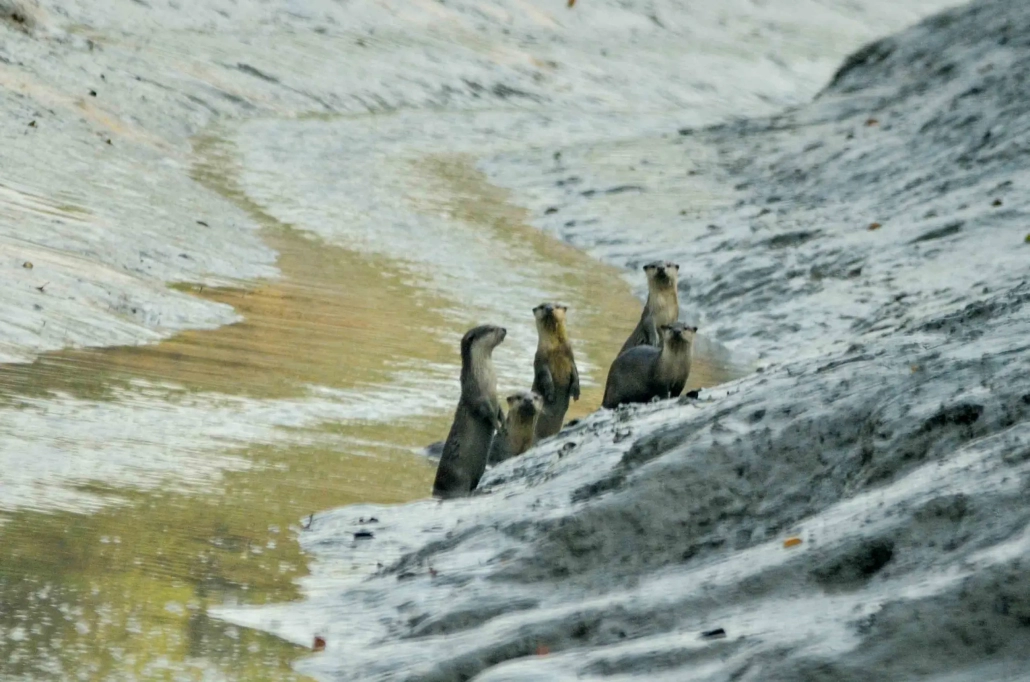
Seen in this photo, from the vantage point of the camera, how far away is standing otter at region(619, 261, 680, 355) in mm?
11078

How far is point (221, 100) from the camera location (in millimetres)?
26594

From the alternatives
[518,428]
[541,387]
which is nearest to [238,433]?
[518,428]

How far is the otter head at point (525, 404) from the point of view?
30.7 ft

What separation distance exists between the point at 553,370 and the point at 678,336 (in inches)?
29.9

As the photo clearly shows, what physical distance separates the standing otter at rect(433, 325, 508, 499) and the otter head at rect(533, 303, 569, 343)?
0.91m

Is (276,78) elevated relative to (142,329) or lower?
elevated

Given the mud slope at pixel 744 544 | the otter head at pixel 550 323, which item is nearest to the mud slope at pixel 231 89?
the otter head at pixel 550 323

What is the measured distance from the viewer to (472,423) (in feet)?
28.4

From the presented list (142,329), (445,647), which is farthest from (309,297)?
(445,647)

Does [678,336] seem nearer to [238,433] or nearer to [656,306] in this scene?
[656,306]

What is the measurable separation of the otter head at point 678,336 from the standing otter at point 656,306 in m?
1.16

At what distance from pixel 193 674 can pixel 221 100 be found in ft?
72.2

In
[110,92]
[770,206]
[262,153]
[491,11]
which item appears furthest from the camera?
[491,11]

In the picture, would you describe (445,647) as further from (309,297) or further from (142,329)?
(309,297)
